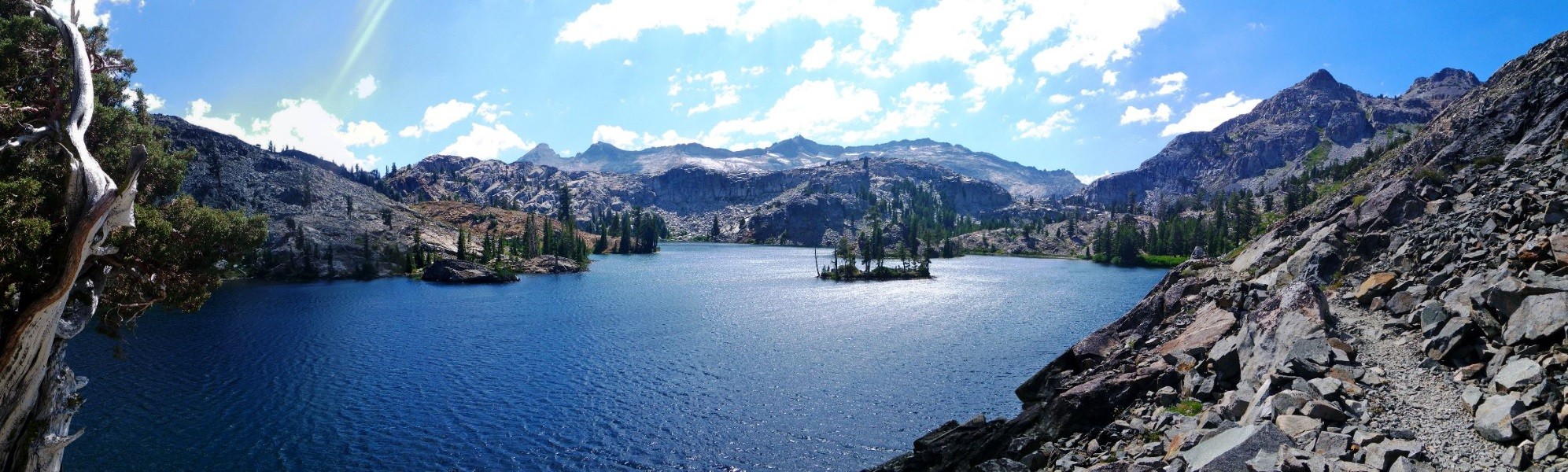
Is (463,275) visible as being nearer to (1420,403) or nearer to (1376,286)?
(1376,286)

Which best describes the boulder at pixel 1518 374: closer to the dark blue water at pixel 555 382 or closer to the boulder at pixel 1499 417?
the boulder at pixel 1499 417

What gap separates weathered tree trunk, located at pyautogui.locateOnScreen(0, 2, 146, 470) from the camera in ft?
58.1

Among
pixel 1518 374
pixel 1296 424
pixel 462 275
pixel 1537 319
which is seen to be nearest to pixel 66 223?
pixel 1296 424

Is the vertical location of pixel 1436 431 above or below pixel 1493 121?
below

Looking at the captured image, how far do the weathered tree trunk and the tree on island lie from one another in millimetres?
36

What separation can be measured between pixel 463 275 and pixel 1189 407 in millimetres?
147342

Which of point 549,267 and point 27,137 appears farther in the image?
point 549,267

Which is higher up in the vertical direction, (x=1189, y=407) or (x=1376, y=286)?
(x=1376, y=286)

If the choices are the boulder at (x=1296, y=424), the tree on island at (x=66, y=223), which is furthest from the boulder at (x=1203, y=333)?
the tree on island at (x=66, y=223)

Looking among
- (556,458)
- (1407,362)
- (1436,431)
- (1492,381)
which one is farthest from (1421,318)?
(556,458)

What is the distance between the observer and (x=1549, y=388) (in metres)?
14.4

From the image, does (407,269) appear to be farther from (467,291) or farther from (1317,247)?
A: (1317,247)

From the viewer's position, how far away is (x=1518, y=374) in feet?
50.9

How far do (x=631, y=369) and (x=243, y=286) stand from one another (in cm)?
11616
